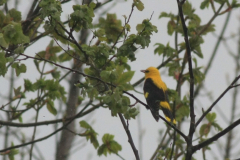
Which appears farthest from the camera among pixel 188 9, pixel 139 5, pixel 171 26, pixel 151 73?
pixel 151 73

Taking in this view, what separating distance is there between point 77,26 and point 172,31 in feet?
6.92

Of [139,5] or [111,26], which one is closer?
[139,5]

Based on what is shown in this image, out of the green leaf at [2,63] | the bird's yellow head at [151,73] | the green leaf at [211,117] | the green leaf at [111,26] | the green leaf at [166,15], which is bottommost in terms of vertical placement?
the green leaf at [2,63]

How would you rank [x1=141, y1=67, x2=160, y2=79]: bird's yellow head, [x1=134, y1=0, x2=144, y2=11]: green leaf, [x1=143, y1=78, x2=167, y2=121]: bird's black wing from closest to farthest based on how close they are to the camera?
[x1=134, y1=0, x2=144, y2=11]: green leaf, [x1=143, y1=78, x2=167, y2=121]: bird's black wing, [x1=141, y1=67, x2=160, y2=79]: bird's yellow head

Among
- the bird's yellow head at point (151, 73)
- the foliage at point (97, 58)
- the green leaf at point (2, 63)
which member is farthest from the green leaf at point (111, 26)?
the green leaf at point (2, 63)

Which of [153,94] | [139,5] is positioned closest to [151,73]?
[153,94]

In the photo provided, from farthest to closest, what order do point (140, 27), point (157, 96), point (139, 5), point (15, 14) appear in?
point (157, 96)
point (15, 14)
point (139, 5)
point (140, 27)

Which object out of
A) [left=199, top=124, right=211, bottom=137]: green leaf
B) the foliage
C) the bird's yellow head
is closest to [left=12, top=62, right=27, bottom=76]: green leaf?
the foliage

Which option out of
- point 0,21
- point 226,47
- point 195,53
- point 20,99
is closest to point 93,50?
point 0,21

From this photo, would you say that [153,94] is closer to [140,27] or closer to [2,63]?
[140,27]

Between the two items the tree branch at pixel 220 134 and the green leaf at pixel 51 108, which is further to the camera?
the green leaf at pixel 51 108

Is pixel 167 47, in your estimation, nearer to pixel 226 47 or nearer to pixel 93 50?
pixel 93 50

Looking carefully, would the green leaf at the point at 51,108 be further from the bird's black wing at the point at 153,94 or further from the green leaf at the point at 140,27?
the green leaf at the point at 140,27

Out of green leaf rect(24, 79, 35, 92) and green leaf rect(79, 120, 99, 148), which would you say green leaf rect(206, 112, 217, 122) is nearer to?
green leaf rect(79, 120, 99, 148)
